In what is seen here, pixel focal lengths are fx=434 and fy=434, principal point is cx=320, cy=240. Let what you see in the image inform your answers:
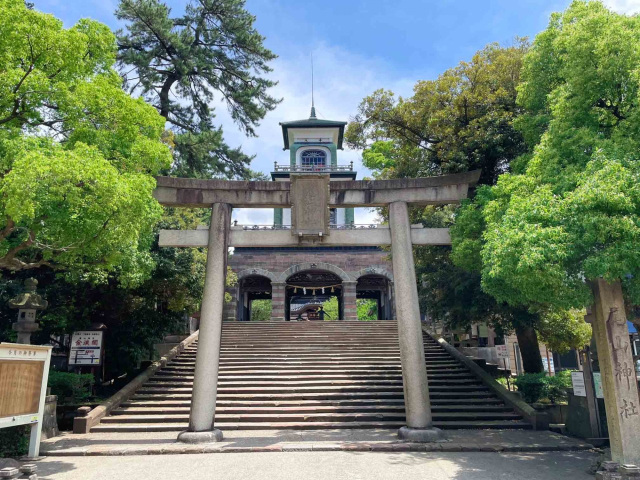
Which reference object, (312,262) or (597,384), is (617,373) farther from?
(312,262)

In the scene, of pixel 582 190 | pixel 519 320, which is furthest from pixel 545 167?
pixel 519 320

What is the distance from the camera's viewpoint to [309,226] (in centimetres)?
982

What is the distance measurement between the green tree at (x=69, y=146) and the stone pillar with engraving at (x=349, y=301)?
16580 mm

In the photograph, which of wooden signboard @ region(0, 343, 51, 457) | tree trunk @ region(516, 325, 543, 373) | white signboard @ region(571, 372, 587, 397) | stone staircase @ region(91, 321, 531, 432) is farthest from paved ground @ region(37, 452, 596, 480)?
tree trunk @ region(516, 325, 543, 373)

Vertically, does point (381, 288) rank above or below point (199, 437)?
above

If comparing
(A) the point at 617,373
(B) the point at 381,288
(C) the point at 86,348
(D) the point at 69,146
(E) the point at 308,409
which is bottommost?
(E) the point at 308,409

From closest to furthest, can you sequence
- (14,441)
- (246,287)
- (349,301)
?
1. (14,441)
2. (349,301)
3. (246,287)

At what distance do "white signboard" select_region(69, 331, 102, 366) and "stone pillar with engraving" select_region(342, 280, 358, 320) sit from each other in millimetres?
13977

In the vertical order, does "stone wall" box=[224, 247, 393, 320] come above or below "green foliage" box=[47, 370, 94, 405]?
above

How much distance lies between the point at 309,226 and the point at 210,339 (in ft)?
10.7

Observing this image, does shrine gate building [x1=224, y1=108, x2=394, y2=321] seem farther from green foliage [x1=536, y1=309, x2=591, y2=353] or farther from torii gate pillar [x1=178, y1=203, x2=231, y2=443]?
torii gate pillar [x1=178, y1=203, x2=231, y2=443]

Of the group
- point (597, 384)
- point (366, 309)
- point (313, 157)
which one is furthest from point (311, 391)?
point (366, 309)

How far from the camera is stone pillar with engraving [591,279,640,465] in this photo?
233 inches

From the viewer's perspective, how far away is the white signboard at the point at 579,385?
28.9 ft
